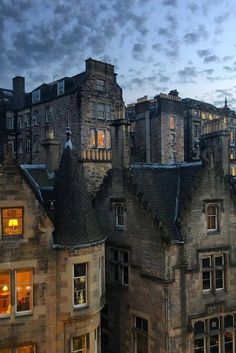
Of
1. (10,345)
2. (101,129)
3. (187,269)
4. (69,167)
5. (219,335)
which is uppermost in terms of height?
(101,129)

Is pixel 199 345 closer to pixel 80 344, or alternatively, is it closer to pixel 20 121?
pixel 80 344

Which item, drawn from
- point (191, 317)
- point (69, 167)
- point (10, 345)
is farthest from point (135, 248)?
point (10, 345)

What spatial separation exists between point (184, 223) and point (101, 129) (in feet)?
90.8

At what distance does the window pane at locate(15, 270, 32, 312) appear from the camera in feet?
60.1

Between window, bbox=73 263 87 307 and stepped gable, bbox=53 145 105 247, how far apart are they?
4.40 feet

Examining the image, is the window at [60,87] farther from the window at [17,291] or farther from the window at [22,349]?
the window at [22,349]

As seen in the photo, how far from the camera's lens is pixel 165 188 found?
2392cm

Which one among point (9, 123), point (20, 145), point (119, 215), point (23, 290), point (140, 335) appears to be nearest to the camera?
point (23, 290)

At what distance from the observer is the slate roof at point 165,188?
855 inches

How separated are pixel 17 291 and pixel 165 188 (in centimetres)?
1084

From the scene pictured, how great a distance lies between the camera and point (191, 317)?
2123 centimetres

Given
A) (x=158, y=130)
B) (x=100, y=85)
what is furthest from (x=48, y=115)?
(x=158, y=130)

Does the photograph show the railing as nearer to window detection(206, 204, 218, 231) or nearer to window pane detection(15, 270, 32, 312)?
window detection(206, 204, 218, 231)

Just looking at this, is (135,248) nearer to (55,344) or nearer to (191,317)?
(191,317)
